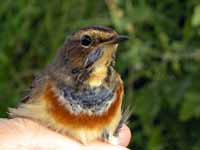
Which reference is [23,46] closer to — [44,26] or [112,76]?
[44,26]

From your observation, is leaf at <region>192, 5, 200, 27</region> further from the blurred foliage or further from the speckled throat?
the speckled throat

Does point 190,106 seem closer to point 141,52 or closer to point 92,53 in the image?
point 141,52

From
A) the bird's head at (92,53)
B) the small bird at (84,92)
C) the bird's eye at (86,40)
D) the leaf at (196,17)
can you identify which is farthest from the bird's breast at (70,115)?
the leaf at (196,17)

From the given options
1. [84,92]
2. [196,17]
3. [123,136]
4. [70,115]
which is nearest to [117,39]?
[84,92]

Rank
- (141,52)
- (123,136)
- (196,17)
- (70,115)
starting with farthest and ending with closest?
1. (141,52)
2. (196,17)
3. (123,136)
4. (70,115)

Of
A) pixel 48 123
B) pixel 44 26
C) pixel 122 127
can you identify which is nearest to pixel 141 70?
pixel 44 26
